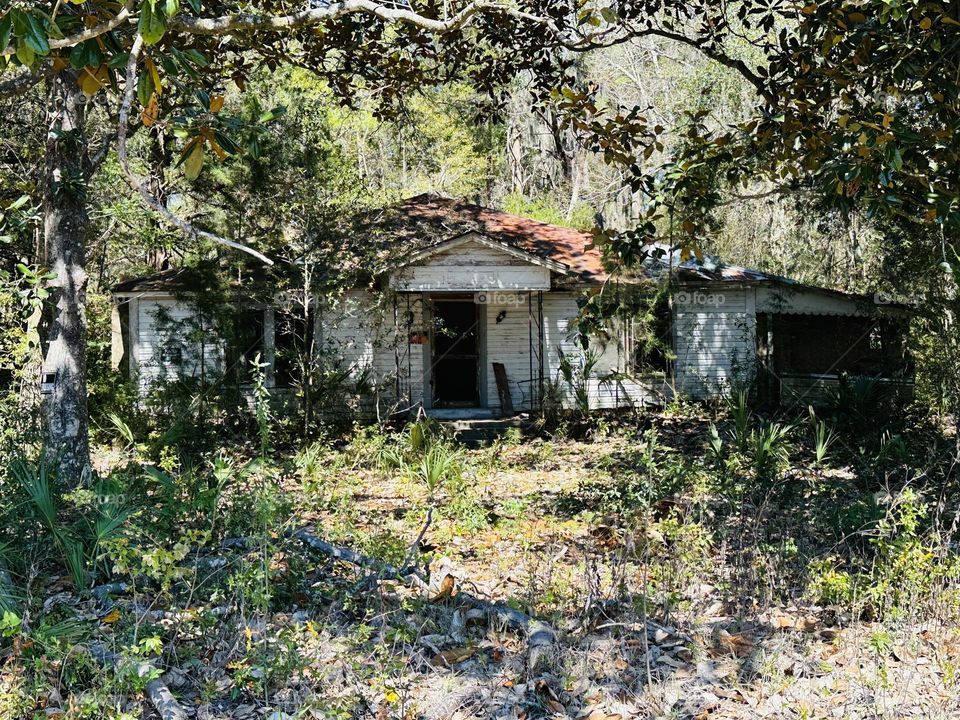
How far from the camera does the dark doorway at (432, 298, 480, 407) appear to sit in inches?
728

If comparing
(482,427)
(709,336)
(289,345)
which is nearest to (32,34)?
(482,427)

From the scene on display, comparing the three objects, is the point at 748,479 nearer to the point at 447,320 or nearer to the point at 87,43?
the point at 87,43

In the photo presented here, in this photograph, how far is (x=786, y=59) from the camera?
27.6 ft

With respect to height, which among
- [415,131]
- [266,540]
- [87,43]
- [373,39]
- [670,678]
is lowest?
[670,678]

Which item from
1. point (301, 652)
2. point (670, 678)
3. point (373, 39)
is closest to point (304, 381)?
point (373, 39)

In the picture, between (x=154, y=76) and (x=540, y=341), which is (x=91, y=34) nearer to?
(x=154, y=76)

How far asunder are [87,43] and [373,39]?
255 inches

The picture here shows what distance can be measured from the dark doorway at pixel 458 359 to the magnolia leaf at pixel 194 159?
13.7 m

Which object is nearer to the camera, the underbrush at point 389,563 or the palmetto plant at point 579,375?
the underbrush at point 389,563

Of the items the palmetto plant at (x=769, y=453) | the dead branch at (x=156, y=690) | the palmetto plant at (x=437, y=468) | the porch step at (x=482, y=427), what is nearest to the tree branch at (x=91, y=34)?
the dead branch at (x=156, y=690)

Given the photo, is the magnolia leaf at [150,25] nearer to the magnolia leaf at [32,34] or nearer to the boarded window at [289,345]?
the magnolia leaf at [32,34]

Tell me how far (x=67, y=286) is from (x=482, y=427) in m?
8.66

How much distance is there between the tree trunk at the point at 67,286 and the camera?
330 inches

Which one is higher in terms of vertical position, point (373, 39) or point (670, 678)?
point (373, 39)
